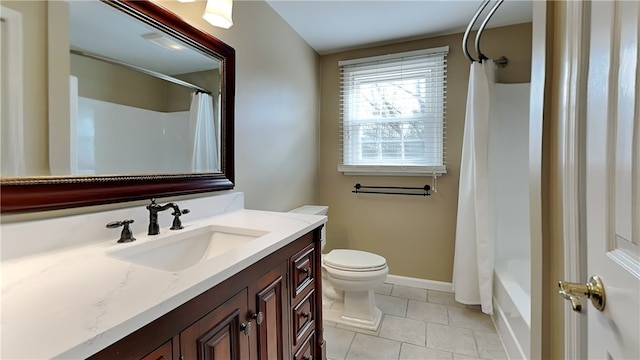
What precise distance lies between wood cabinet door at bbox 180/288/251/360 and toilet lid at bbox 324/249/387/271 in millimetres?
1114

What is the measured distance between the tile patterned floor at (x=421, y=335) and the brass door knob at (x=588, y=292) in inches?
48.9

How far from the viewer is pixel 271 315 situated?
1035mm

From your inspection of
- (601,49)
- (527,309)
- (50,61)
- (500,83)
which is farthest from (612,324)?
(500,83)

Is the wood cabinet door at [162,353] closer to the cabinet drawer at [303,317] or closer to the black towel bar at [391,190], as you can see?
the cabinet drawer at [303,317]

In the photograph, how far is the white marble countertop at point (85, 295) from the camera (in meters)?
0.46

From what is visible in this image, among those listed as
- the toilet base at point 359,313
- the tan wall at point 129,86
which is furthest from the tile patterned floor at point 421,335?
the tan wall at point 129,86

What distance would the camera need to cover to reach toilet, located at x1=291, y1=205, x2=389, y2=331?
6.31ft

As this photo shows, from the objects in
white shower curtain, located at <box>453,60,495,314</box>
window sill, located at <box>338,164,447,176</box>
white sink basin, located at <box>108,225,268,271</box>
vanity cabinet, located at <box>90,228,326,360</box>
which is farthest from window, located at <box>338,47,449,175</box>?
white sink basin, located at <box>108,225,268,271</box>

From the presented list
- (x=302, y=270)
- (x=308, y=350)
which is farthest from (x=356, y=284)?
(x=302, y=270)

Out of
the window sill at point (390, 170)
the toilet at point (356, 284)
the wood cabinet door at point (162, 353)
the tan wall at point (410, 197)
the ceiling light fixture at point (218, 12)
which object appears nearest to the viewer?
the wood cabinet door at point (162, 353)

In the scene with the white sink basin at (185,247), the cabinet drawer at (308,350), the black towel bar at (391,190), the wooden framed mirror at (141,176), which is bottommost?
the cabinet drawer at (308,350)

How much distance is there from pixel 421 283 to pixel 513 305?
1.01 meters

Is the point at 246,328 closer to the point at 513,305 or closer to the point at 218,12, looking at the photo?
the point at 218,12

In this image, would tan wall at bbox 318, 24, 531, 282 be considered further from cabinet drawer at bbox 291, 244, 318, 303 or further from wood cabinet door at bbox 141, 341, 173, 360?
wood cabinet door at bbox 141, 341, 173, 360
